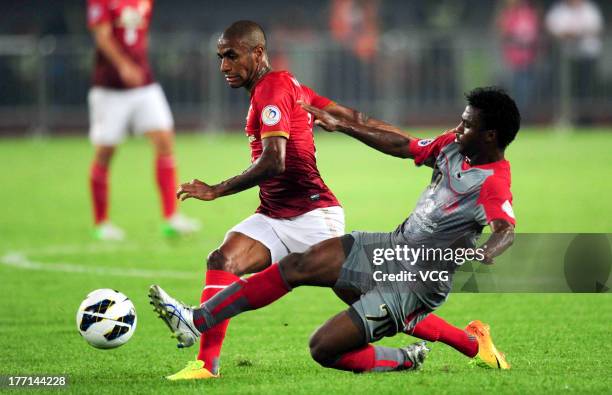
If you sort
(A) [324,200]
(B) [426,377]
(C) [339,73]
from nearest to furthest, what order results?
(B) [426,377] → (A) [324,200] → (C) [339,73]

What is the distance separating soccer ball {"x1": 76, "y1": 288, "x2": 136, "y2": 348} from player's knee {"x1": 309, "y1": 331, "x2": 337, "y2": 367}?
1147mm

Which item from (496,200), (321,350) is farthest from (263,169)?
(496,200)

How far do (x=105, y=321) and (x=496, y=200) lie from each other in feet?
7.53

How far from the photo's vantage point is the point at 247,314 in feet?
30.1

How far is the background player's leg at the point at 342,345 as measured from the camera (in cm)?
656

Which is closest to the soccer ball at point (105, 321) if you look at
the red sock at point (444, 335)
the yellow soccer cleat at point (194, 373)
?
the yellow soccer cleat at point (194, 373)

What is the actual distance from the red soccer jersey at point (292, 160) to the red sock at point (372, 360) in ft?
3.29

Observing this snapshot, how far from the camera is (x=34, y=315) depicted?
9102 mm

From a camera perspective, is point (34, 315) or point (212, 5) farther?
point (212, 5)

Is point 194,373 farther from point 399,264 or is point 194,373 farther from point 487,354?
point 487,354

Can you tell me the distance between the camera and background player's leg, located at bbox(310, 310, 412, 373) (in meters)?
6.56

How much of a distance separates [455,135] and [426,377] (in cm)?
136

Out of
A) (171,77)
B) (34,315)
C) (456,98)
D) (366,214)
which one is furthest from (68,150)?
(34,315)

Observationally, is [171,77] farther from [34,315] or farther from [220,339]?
[220,339]
